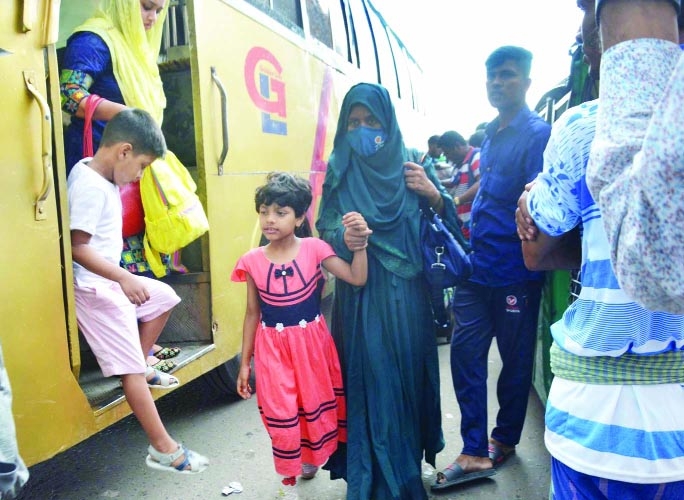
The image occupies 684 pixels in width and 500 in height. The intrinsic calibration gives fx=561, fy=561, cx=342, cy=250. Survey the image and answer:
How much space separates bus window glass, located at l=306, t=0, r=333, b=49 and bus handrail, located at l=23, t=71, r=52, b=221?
3.05 m

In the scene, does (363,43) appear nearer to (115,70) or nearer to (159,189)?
(115,70)

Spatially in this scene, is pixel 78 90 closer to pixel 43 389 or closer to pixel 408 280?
pixel 43 389

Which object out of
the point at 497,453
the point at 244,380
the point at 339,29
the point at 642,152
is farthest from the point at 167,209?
the point at 339,29

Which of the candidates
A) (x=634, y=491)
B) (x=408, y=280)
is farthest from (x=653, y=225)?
(x=408, y=280)

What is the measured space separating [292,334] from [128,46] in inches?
61.0

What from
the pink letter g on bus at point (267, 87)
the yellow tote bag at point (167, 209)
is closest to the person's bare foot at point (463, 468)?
the yellow tote bag at point (167, 209)

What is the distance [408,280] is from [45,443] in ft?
4.68

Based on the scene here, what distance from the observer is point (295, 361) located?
2.19m

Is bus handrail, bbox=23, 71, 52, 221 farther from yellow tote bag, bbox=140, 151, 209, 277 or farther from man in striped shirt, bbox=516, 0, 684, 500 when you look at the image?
man in striped shirt, bbox=516, 0, 684, 500

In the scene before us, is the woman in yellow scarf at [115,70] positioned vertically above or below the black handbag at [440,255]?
above

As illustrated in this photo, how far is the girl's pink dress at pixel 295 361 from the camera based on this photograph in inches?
85.0

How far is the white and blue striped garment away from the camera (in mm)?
994

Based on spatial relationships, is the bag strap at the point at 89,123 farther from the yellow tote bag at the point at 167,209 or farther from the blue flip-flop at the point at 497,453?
the blue flip-flop at the point at 497,453

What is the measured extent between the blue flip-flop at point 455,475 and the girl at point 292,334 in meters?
0.57
